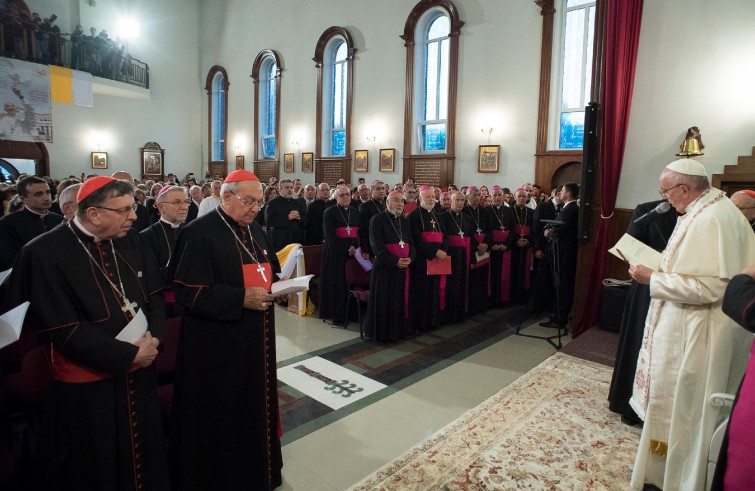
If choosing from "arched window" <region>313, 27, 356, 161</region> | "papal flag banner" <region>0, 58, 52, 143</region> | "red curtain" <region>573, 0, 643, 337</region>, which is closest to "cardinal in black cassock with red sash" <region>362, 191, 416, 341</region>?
"red curtain" <region>573, 0, 643, 337</region>

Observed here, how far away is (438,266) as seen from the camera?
5941 millimetres

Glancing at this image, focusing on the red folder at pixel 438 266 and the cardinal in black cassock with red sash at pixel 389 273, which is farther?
the red folder at pixel 438 266

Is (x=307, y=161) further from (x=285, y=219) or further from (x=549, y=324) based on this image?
(x=549, y=324)

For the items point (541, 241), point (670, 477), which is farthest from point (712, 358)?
point (541, 241)

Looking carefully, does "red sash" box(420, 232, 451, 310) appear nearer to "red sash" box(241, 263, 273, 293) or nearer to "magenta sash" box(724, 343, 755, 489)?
"red sash" box(241, 263, 273, 293)

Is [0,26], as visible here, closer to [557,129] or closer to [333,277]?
[333,277]

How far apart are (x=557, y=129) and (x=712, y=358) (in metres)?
8.79

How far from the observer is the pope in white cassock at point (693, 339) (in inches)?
98.3

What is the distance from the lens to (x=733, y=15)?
5215mm

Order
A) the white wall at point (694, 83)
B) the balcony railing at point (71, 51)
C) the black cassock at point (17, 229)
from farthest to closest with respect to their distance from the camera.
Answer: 1. the balcony railing at point (71, 51)
2. the white wall at point (694, 83)
3. the black cassock at point (17, 229)

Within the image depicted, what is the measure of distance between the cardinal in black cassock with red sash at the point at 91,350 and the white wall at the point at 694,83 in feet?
18.4

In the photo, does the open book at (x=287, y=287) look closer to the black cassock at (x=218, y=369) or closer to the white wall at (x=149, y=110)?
the black cassock at (x=218, y=369)

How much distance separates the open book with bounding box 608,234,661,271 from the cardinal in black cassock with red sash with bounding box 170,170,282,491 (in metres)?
2.16

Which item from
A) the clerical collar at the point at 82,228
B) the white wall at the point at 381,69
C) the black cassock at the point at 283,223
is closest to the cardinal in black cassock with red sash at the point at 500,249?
the black cassock at the point at 283,223
